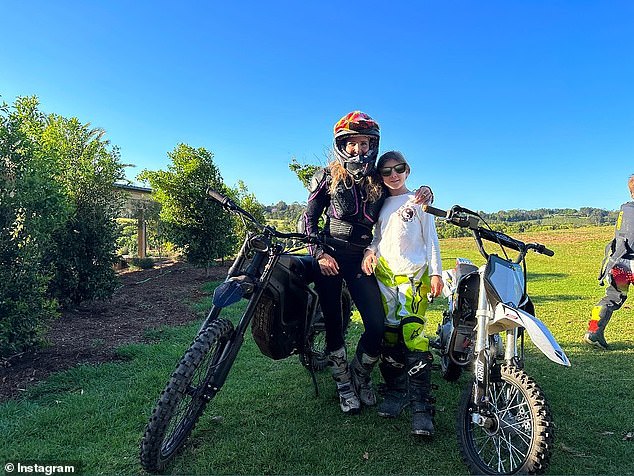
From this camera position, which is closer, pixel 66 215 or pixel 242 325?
pixel 242 325

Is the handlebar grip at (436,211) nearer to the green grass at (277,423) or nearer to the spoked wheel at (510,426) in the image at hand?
the spoked wheel at (510,426)

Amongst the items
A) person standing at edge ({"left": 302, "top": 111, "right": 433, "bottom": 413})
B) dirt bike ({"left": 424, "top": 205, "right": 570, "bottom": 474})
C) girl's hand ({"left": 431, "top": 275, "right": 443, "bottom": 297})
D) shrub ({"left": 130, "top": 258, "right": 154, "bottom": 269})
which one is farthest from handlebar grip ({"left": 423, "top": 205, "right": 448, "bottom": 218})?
shrub ({"left": 130, "top": 258, "right": 154, "bottom": 269})

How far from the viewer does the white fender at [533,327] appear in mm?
2227

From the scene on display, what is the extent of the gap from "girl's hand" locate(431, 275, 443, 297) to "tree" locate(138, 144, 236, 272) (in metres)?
8.27

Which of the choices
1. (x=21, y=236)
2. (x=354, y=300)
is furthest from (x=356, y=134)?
(x=21, y=236)

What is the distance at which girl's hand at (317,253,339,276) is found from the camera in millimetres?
2988

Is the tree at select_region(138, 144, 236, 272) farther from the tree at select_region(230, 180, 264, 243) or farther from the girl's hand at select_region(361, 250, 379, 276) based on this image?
the girl's hand at select_region(361, 250, 379, 276)

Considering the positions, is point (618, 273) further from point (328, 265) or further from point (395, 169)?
point (328, 265)

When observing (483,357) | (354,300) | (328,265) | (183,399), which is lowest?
(183,399)

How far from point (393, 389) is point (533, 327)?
1387mm

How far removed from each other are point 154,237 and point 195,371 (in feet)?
46.8

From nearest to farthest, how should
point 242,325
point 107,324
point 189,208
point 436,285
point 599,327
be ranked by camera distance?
point 242,325, point 436,285, point 599,327, point 107,324, point 189,208

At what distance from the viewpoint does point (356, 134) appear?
10.2 feet

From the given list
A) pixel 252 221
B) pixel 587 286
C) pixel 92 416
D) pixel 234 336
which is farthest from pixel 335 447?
pixel 587 286
